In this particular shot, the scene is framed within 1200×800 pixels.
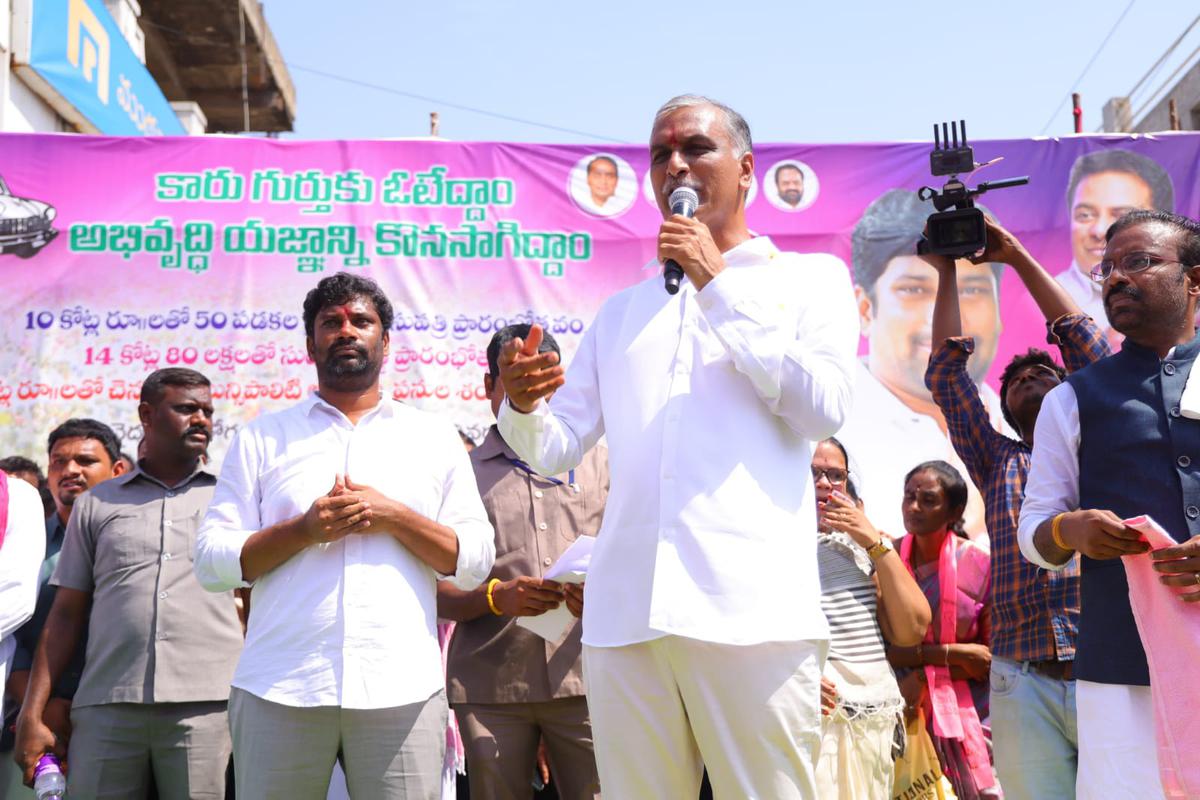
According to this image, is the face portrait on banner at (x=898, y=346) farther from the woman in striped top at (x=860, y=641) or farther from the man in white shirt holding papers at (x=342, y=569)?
the man in white shirt holding papers at (x=342, y=569)

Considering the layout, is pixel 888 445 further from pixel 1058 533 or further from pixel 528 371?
pixel 528 371

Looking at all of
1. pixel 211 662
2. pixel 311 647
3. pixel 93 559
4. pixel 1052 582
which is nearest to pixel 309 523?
pixel 311 647

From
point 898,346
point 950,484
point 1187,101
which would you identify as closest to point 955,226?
point 950,484

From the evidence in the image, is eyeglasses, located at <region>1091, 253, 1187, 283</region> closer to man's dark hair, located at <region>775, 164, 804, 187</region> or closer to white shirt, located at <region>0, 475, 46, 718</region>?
white shirt, located at <region>0, 475, 46, 718</region>

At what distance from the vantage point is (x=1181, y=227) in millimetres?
2678

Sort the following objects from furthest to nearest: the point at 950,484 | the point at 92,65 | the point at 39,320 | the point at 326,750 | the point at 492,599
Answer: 1. the point at 92,65
2. the point at 39,320
3. the point at 950,484
4. the point at 492,599
5. the point at 326,750

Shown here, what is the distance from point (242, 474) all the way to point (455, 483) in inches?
23.6

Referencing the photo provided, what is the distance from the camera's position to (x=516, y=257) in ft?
20.4

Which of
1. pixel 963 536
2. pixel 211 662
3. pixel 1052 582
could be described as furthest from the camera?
pixel 963 536

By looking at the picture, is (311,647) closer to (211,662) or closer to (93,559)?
(211,662)

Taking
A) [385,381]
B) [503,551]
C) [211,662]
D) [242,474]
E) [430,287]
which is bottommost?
[211,662]

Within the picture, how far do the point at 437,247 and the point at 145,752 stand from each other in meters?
3.21

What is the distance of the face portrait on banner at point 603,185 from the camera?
20.5 feet

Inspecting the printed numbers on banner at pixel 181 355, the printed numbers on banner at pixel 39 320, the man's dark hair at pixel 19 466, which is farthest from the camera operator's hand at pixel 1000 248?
the printed numbers on banner at pixel 39 320
